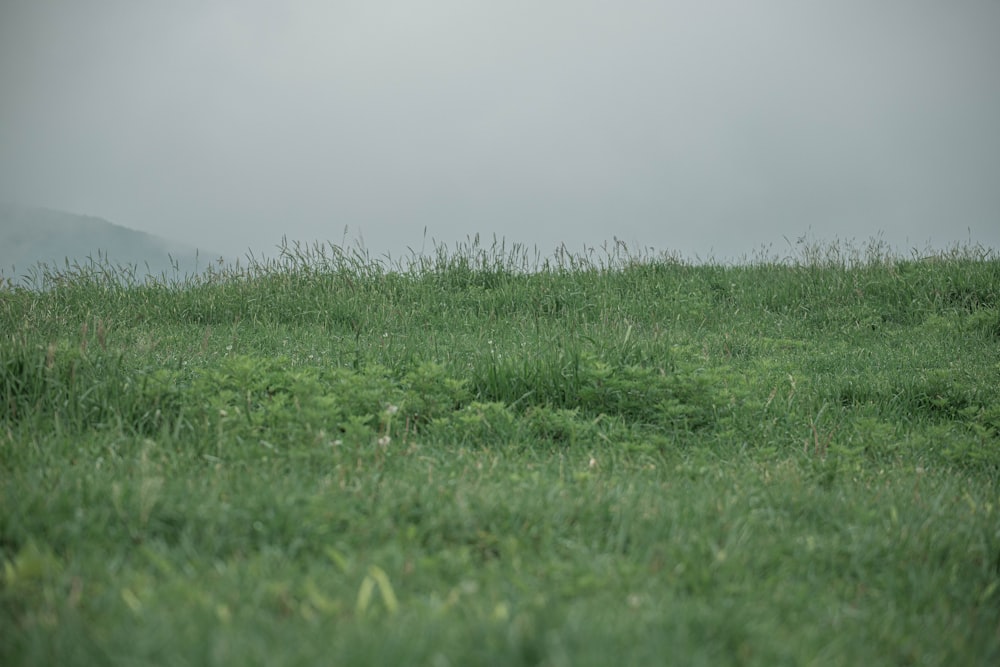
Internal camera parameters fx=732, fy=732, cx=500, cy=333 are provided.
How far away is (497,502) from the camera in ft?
10.3

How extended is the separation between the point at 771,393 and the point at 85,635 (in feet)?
15.8

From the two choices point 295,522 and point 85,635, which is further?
point 295,522

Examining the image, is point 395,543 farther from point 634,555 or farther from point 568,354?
point 568,354

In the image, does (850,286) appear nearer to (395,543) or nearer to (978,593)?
(978,593)

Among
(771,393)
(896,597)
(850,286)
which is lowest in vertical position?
(896,597)

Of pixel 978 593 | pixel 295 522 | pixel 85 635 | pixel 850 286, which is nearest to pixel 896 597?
pixel 978 593

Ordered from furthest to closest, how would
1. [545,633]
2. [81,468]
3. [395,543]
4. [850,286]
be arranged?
[850,286] → [81,468] → [395,543] → [545,633]

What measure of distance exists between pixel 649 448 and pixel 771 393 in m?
1.66

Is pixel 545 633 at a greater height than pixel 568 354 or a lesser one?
lesser

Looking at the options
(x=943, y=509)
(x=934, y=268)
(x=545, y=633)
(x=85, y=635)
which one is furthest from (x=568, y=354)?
(x=934, y=268)

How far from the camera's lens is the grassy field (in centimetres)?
213

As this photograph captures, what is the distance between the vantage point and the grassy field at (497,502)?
2.13 metres

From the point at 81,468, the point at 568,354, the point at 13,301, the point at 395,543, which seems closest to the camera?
the point at 395,543

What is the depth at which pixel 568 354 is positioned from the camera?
548 centimetres
